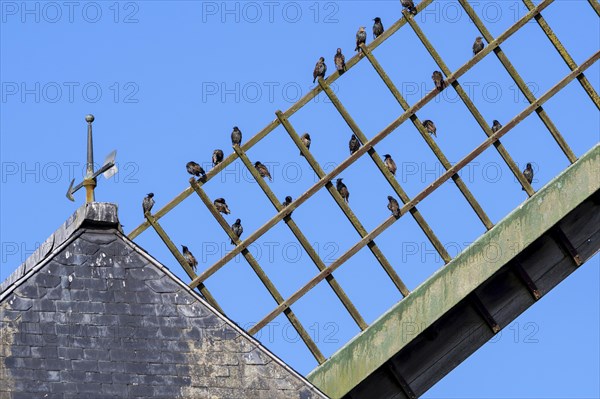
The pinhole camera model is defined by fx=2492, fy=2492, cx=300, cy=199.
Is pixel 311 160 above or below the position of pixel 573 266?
above

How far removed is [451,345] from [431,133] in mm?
2251

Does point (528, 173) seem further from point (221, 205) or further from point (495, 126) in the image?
point (221, 205)

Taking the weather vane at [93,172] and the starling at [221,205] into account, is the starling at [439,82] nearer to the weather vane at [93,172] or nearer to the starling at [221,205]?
the starling at [221,205]

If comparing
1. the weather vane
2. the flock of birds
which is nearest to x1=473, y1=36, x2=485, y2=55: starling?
the flock of birds

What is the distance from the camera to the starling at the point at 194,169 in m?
25.4

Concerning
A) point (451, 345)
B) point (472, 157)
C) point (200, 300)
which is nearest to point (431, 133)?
point (472, 157)

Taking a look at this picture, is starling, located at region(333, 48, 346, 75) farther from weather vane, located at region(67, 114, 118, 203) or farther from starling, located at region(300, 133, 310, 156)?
weather vane, located at region(67, 114, 118, 203)

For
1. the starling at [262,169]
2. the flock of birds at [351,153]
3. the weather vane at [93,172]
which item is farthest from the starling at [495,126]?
the weather vane at [93,172]

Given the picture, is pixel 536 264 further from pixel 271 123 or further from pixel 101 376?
pixel 101 376

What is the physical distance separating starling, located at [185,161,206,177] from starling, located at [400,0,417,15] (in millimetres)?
2781

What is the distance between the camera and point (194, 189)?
24906mm

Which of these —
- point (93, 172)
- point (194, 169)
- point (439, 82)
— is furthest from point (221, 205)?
point (93, 172)

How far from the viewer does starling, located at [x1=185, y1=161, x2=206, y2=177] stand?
2541cm

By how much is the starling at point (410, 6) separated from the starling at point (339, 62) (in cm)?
86
